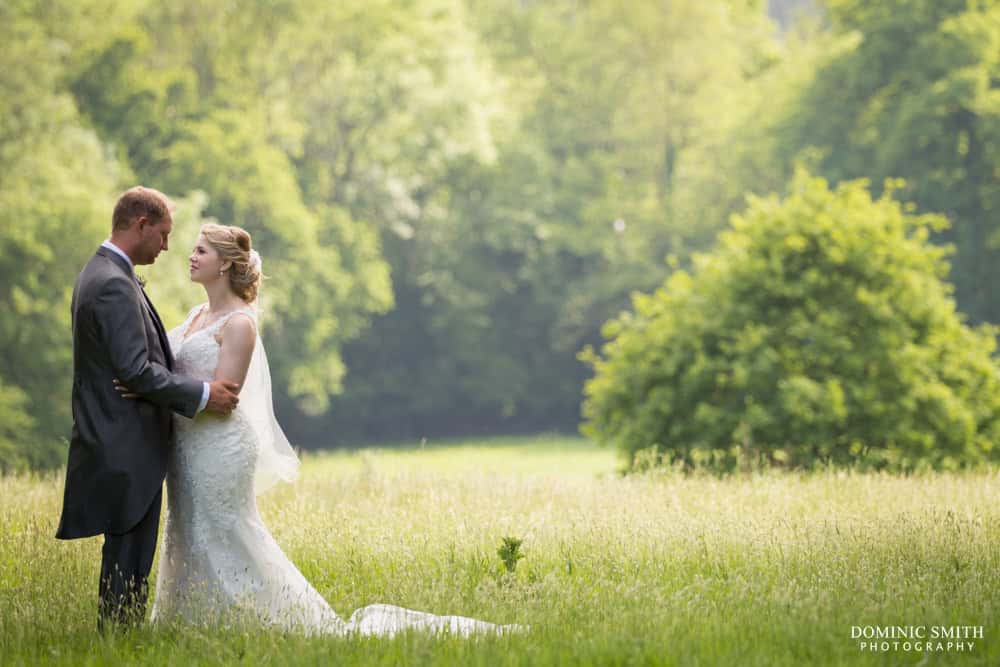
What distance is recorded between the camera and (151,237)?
233 inches

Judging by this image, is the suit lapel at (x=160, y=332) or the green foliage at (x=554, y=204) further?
the green foliage at (x=554, y=204)

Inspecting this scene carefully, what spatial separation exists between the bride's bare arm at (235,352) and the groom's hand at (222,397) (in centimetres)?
6

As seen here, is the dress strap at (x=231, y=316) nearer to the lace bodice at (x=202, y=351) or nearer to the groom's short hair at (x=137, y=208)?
the lace bodice at (x=202, y=351)

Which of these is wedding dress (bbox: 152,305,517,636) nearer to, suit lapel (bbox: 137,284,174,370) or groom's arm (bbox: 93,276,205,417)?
suit lapel (bbox: 137,284,174,370)

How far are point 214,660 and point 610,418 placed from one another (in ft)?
36.7

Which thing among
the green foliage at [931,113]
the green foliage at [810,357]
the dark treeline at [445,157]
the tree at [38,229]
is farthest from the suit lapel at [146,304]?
the green foliage at [931,113]

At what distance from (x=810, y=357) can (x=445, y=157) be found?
2331 cm

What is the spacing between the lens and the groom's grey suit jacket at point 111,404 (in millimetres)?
5684

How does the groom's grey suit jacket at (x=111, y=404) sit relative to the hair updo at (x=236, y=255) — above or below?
below

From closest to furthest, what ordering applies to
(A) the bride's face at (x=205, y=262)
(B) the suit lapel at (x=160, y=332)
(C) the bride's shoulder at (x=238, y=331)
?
1. (B) the suit lapel at (x=160, y=332)
2. (C) the bride's shoulder at (x=238, y=331)
3. (A) the bride's face at (x=205, y=262)

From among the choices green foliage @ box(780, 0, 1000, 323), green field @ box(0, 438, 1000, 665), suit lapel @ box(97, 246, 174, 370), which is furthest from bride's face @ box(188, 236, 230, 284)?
green foliage @ box(780, 0, 1000, 323)

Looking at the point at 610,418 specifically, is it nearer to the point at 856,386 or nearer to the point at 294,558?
the point at 856,386

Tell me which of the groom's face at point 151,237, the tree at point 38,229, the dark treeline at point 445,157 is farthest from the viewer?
the dark treeline at point 445,157

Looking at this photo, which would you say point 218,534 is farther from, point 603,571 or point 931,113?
point 931,113
